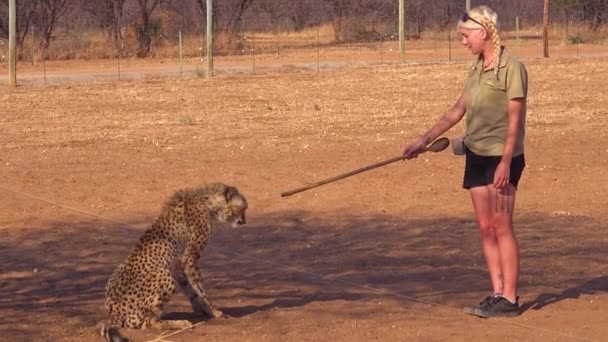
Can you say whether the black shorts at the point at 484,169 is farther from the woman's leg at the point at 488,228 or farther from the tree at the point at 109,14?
the tree at the point at 109,14

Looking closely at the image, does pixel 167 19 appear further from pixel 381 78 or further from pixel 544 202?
pixel 544 202

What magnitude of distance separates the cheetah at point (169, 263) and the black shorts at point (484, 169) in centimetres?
159

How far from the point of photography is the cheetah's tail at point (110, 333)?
8.21m

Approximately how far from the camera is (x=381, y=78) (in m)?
35.5

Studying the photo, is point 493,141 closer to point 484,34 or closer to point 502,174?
point 502,174

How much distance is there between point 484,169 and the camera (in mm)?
8930

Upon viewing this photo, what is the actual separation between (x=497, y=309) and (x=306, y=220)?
4949 mm

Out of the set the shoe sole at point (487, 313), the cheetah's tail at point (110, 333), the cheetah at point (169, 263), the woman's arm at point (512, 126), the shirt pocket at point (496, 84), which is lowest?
the shoe sole at point (487, 313)

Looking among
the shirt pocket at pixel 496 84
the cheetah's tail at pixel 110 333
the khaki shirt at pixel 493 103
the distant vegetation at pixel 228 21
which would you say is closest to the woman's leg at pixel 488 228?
the khaki shirt at pixel 493 103

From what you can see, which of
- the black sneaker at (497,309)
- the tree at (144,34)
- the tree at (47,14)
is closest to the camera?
the black sneaker at (497,309)

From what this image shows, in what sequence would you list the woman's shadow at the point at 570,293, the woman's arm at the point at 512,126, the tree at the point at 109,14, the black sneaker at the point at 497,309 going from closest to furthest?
the woman's arm at the point at 512,126 < the black sneaker at the point at 497,309 < the woman's shadow at the point at 570,293 < the tree at the point at 109,14

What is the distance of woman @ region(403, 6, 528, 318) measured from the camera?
8672 millimetres

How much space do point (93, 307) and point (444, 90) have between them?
21882 mm

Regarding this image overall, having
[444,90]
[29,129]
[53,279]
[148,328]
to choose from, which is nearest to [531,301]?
[148,328]
